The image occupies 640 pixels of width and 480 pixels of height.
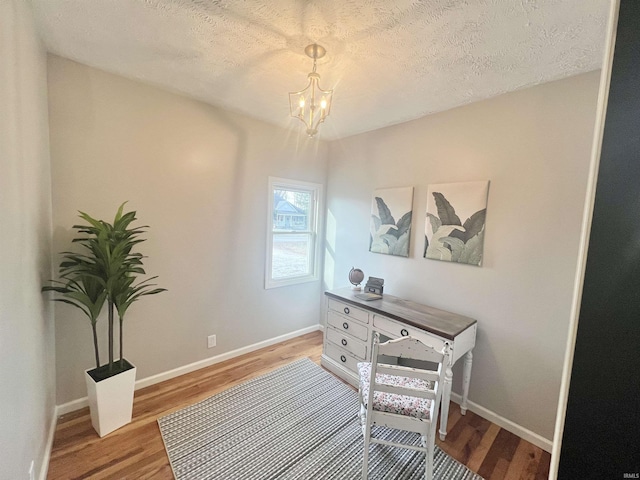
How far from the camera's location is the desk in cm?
191

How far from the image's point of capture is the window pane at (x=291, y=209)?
3148mm

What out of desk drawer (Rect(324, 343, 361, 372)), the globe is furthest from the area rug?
the globe

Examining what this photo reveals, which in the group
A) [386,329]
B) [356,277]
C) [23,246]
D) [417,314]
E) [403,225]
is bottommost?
[386,329]

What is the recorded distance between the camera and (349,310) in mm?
2512

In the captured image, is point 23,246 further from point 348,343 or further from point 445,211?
point 445,211

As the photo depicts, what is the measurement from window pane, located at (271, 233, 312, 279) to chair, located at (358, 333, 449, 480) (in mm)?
1902

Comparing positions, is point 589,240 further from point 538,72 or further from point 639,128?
point 538,72

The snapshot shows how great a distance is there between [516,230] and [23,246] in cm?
298

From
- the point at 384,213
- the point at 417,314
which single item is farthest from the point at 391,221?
the point at 417,314

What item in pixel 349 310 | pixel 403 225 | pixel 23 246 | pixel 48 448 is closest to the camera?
pixel 23 246

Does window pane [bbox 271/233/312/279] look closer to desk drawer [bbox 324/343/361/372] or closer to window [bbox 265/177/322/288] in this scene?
window [bbox 265/177/322/288]

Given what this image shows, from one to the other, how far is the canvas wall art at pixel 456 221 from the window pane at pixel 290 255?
157cm

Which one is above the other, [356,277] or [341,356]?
[356,277]

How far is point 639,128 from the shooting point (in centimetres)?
53
